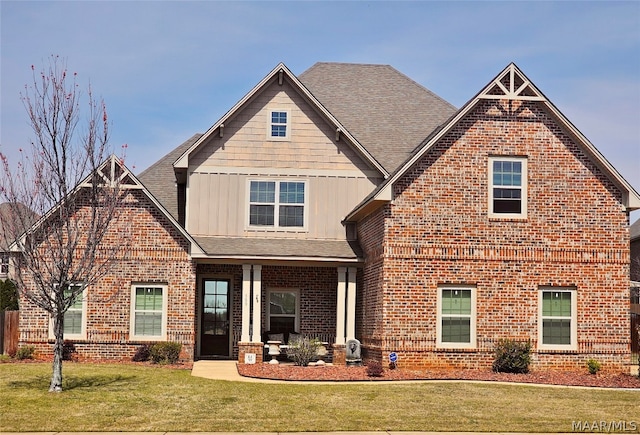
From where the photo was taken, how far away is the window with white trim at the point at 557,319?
72.2ft

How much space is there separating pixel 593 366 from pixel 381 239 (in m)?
6.30

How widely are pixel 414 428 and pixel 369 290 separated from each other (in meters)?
10.5

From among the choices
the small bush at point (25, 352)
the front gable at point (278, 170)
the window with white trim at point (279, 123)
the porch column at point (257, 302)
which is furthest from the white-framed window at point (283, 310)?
the small bush at point (25, 352)

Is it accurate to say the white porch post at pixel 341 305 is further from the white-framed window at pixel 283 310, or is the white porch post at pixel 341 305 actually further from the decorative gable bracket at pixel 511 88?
the decorative gable bracket at pixel 511 88

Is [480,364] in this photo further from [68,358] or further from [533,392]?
[68,358]

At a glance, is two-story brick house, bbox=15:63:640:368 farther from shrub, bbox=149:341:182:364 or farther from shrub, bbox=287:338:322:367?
shrub, bbox=287:338:322:367

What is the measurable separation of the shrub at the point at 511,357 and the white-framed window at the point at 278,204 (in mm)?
7120

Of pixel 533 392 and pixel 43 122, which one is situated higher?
pixel 43 122

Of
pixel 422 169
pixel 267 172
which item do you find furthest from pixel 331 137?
pixel 422 169

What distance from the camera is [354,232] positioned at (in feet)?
84.4

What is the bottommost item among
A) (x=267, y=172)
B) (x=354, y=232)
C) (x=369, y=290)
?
(x=369, y=290)

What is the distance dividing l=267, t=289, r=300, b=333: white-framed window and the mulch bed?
133 inches

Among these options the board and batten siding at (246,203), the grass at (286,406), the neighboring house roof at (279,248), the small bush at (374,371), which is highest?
the board and batten siding at (246,203)

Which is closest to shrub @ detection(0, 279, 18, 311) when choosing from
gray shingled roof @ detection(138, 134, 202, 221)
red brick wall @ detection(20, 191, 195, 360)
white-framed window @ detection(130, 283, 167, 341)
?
gray shingled roof @ detection(138, 134, 202, 221)
